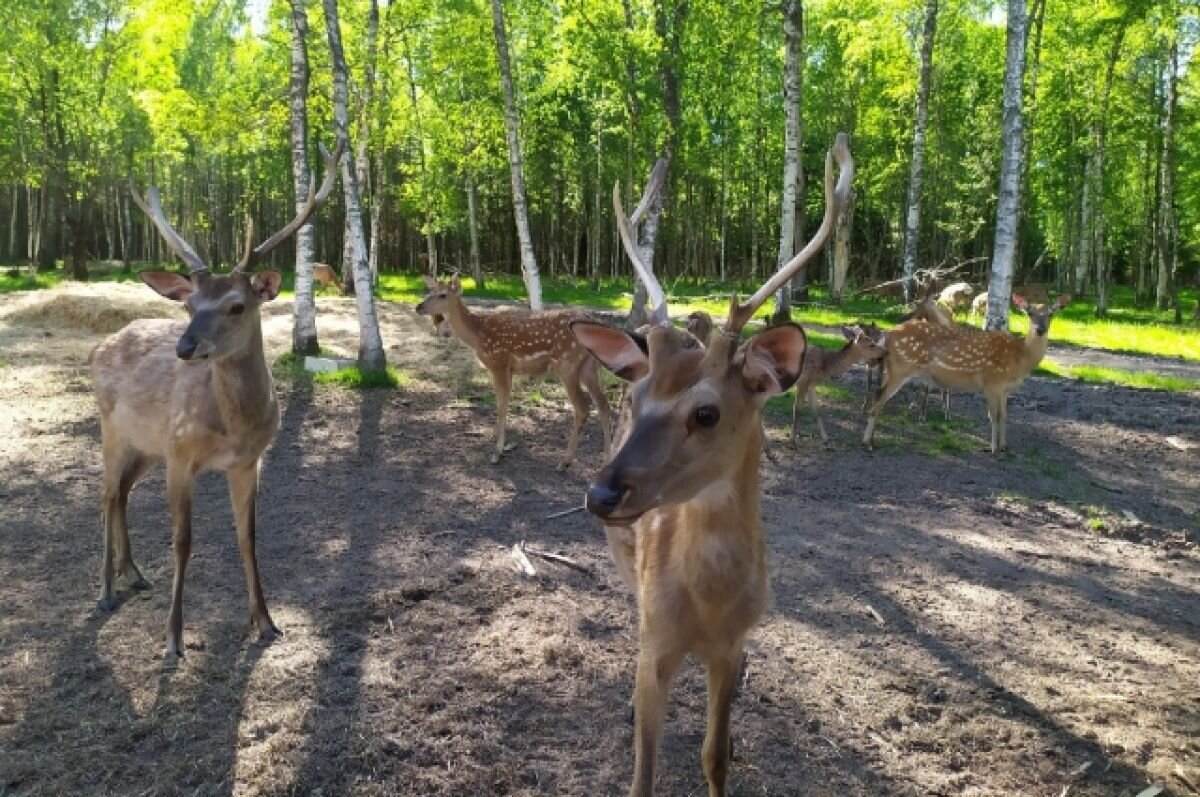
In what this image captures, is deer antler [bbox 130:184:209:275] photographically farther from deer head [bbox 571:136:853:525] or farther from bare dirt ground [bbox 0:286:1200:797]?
deer head [bbox 571:136:853:525]

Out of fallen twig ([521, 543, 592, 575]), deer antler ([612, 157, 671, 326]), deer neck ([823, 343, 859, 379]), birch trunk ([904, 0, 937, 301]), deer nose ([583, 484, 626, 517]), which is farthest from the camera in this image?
birch trunk ([904, 0, 937, 301])

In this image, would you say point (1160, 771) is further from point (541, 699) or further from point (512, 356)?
point (512, 356)

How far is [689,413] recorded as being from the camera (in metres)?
2.55

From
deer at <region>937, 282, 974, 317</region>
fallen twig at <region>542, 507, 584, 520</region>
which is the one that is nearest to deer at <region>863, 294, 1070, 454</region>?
fallen twig at <region>542, 507, 584, 520</region>

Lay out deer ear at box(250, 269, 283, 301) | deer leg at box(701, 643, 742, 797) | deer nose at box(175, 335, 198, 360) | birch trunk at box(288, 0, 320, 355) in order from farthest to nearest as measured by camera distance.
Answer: birch trunk at box(288, 0, 320, 355)
deer ear at box(250, 269, 283, 301)
deer nose at box(175, 335, 198, 360)
deer leg at box(701, 643, 742, 797)

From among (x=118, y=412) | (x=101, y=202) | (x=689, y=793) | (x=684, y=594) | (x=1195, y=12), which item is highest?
(x=1195, y=12)

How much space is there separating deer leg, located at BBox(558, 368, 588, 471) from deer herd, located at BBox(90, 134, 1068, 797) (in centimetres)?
2

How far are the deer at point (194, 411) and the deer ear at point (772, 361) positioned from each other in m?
2.91

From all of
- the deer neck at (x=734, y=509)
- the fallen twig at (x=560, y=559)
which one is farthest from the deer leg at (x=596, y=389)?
the deer neck at (x=734, y=509)

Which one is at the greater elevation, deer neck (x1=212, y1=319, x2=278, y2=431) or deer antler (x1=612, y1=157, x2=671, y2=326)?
deer antler (x1=612, y1=157, x2=671, y2=326)

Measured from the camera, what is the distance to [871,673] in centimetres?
427

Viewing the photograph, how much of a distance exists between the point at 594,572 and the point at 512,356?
4.05m

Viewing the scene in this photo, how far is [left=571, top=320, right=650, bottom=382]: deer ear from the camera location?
2.88 meters

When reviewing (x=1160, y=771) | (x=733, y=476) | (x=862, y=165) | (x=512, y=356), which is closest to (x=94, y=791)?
(x=733, y=476)
